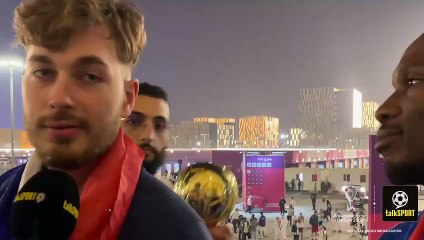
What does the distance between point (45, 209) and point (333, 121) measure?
2.50 metres

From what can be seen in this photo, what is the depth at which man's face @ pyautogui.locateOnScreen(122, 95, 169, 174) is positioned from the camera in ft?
4.71

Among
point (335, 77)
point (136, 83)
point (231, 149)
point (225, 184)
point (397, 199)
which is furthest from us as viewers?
point (335, 77)

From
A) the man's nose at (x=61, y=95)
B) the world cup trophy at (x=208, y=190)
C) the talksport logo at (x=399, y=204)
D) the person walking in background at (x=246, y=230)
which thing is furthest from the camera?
the person walking in background at (x=246, y=230)

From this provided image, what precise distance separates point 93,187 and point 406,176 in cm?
47

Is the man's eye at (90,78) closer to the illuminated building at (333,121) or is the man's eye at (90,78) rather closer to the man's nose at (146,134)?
the man's nose at (146,134)

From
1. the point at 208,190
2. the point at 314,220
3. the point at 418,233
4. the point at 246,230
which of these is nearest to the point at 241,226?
the point at 246,230

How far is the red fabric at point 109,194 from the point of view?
0.59m

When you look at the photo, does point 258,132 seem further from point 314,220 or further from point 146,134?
point 146,134

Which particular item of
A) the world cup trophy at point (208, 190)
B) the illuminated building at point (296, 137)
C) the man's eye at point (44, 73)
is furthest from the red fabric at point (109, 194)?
the illuminated building at point (296, 137)

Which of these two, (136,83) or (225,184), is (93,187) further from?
(225,184)

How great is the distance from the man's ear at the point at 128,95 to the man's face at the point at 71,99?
39 millimetres

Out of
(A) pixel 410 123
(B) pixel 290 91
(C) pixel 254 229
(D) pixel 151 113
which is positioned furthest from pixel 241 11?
(A) pixel 410 123

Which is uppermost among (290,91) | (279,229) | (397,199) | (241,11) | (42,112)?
(241,11)

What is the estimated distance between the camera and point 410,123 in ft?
2.44
